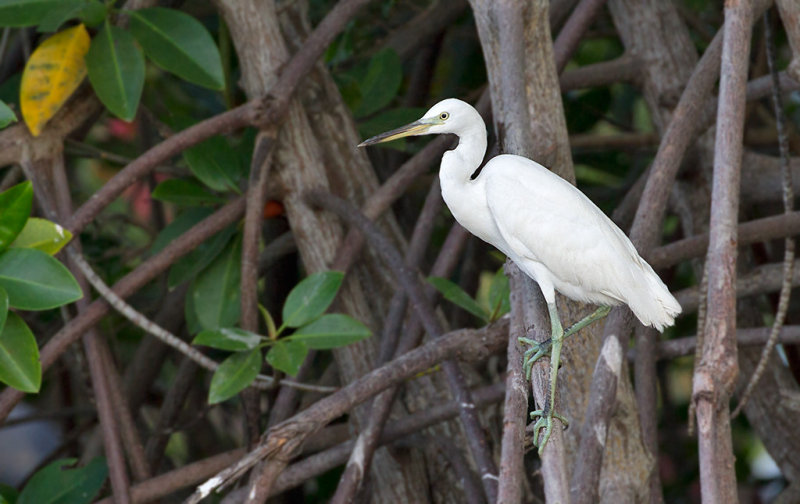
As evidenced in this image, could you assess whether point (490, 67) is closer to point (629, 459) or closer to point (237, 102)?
point (629, 459)

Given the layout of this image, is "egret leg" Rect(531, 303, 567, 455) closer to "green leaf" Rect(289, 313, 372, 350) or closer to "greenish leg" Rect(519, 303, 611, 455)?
"greenish leg" Rect(519, 303, 611, 455)

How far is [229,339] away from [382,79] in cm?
103

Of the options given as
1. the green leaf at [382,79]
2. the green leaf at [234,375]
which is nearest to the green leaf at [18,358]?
the green leaf at [234,375]

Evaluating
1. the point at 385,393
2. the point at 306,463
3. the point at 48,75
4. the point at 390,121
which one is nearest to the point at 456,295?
the point at 385,393

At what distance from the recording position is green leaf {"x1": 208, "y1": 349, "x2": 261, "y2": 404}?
1957 millimetres

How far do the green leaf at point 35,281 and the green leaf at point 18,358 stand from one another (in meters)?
0.10

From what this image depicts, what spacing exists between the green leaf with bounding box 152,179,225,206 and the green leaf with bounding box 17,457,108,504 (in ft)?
2.19

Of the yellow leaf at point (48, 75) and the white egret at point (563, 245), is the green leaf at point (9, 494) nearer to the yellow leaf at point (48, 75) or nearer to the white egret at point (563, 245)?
the yellow leaf at point (48, 75)

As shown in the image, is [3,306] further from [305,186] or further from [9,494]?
[305,186]

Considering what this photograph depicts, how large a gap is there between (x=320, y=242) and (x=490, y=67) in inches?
30.7

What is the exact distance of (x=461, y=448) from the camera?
7.72ft

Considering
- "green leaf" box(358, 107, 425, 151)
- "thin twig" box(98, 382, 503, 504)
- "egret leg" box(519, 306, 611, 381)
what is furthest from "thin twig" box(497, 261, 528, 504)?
"green leaf" box(358, 107, 425, 151)

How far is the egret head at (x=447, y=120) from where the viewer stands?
5.65ft

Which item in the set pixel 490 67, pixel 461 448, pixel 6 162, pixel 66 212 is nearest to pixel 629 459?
pixel 461 448
